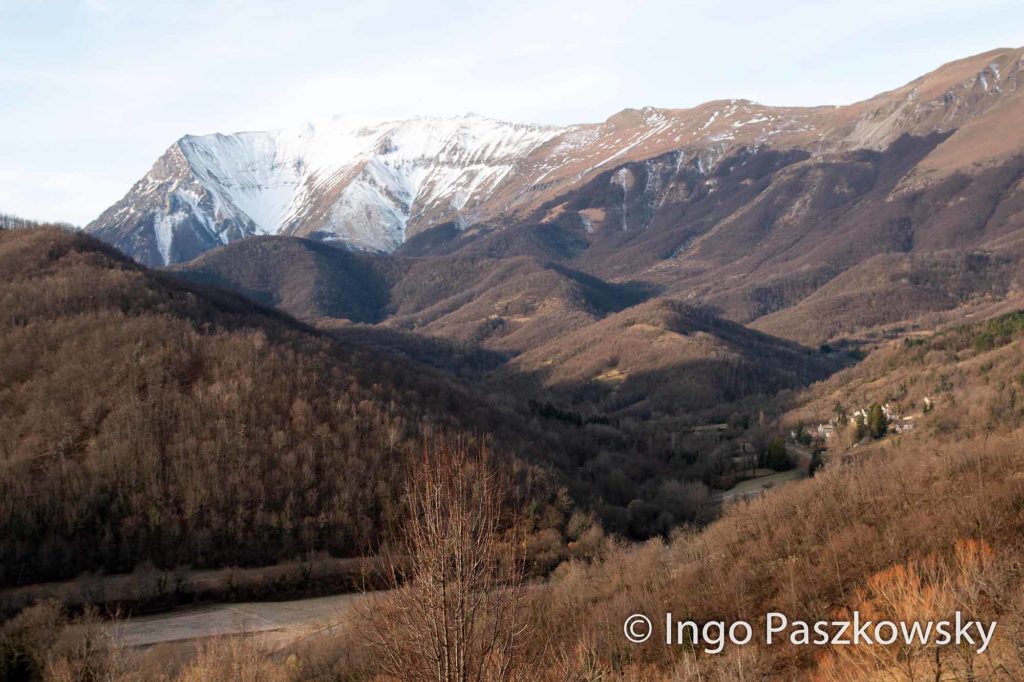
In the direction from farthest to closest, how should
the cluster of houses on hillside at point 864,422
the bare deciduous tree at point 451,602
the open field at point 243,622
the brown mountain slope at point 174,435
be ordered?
the cluster of houses on hillside at point 864,422 < the brown mountain slope at point 174,435 < the open field at point 243,622 < the bare deciduous tree at point 451,602

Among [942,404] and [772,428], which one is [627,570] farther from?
[772,428]

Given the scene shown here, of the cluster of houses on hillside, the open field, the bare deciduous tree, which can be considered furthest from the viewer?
the cluster of houses on hillside

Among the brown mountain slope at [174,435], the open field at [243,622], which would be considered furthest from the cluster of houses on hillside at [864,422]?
the open field at [243,622]

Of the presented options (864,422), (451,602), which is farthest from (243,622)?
(864,422)

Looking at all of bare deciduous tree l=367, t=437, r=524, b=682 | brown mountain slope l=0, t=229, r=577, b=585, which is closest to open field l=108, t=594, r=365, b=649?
brown mountain slope l=0, t=229, r=577, b=585

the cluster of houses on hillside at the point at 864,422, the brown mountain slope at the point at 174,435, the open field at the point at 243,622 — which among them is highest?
the brown mountain slope at the point at 174,435

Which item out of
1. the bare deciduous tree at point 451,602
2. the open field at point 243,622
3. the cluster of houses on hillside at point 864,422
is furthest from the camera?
the cluster of houses on hillside at point 864,422

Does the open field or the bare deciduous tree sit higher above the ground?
the bare deciduous tree

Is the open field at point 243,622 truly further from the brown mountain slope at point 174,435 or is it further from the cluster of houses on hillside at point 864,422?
the cluster of houses on hillside at point 864,422

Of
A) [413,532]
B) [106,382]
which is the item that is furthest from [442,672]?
[106,382]

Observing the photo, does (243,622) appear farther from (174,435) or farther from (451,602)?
(451,602)

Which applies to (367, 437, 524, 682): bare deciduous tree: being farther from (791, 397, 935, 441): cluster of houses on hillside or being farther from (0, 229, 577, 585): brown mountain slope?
(791, 397, 935, 441): cluster of houses on hillside

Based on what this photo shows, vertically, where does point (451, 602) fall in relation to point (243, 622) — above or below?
above

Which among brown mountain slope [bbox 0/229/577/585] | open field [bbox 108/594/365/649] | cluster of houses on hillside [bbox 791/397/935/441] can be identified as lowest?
cluster of houses on hillside [bbox 791/397/935/441]
